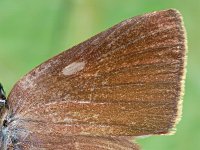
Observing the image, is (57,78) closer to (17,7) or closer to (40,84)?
(40,84)

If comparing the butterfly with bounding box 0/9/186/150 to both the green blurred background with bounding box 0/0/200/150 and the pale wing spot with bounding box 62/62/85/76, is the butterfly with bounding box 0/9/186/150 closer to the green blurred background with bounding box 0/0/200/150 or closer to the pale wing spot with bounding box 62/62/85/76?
the pale wing spot with bounding box 62/62/85/76

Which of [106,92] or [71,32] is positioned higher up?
[71,32]

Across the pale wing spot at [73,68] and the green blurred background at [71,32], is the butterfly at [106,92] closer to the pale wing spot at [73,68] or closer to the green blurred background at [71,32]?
the pale wing spot at [73,68]

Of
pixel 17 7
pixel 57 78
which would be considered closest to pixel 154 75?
pixel 57 78

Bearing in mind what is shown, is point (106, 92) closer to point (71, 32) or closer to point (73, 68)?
point (73, 68)

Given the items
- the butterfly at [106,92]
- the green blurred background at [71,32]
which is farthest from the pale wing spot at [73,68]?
the green blurred background at [71,32]

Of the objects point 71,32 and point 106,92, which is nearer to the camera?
point 106,92

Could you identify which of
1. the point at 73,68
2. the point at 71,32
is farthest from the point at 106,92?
→ the point at 71,32
